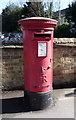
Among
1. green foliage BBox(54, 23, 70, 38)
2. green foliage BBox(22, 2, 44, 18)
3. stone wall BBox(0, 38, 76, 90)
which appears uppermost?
green foliage BBox(22, 2, 44, 18)

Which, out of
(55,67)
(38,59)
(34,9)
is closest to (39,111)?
(38,59)

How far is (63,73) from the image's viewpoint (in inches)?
213

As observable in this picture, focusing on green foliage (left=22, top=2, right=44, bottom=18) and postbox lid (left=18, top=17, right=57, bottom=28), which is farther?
green foliage (left=22, top=2, right=44, bottom=18)

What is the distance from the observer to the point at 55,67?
5.34 metres

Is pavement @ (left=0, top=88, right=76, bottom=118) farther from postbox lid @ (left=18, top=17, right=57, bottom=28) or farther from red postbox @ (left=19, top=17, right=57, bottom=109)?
postbox lid @ (left=18, top=17, right=57, bottom=28)

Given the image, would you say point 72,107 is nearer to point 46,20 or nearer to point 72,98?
point 72,98

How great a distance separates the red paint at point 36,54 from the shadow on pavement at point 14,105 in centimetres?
39

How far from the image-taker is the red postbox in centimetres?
379

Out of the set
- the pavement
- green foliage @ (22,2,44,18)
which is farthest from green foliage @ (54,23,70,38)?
the pavement

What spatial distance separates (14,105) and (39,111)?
1.91ft

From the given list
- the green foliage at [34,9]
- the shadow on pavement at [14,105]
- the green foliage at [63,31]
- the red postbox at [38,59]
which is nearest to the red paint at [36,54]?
the red postbox at [38,59]

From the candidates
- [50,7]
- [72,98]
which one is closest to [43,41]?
[72,98]

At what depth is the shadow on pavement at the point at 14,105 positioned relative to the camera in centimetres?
393

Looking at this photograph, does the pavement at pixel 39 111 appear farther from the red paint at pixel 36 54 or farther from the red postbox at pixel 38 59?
the red paint at pixel 36 54
